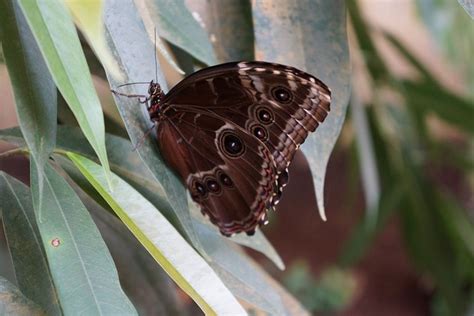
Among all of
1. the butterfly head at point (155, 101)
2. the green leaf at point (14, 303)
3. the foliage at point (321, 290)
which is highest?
the butterfly head at point (155, 101)

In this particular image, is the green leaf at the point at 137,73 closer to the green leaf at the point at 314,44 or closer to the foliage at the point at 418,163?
the green leaf at the point at 314,44

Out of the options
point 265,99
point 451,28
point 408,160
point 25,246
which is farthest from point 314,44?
point 451,28

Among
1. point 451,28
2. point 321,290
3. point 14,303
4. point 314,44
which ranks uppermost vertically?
point 314,44

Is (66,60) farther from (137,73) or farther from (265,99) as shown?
(265,99)

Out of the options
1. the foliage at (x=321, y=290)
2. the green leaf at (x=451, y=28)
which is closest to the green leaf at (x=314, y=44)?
the green leaf at (x=451, y=28)

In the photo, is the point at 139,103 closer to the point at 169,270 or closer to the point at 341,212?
the point at 169,270

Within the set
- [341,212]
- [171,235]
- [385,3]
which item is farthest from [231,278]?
[385,3]
